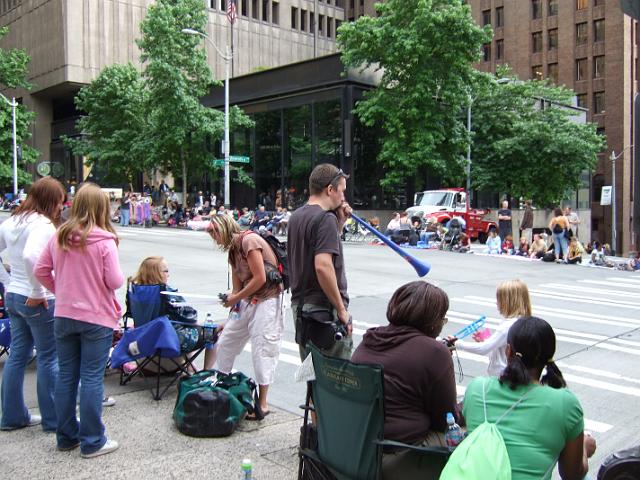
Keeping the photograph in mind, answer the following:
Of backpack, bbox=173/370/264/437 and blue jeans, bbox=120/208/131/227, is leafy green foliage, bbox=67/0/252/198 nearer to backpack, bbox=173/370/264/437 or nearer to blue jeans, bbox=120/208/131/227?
blue jeans, bbox=120/208/131/227

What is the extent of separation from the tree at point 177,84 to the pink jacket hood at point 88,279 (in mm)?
30207

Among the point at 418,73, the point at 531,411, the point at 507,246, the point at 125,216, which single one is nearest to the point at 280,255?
the point at 531,411

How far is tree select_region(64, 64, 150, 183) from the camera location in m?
36.8

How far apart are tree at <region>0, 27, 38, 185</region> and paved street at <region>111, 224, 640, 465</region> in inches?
963

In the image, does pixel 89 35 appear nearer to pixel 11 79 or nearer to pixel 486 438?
pixel 11 79

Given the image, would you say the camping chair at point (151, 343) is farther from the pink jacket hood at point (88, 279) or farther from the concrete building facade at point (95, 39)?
the concrete building facade at point (95, 39)

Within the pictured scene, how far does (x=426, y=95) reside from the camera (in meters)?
31.1

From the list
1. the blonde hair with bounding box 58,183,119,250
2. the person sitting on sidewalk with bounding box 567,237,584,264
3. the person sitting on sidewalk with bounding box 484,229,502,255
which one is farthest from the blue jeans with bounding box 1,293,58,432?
the person sitting on sidewalk with bounding box 484,229,502,255

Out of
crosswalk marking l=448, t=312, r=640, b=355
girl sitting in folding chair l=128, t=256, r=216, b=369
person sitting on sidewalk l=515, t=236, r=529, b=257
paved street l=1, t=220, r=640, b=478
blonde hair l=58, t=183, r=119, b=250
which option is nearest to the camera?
blonde hair l=58, t=183, r=119, b=250

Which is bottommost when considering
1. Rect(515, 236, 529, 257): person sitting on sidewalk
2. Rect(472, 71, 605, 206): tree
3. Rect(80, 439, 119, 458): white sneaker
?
Rect(80, 439, 119, 458): white sneaker

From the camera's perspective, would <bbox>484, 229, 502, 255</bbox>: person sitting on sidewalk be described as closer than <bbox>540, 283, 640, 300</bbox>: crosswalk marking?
No

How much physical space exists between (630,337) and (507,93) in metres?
30.8

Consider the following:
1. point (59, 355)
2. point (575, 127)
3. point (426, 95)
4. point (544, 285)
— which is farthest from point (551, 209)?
point (59, 355)

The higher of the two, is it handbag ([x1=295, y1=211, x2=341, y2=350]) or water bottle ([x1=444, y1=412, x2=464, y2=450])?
handbag ([x1=295, y1=211, x2=341, y2=350])
